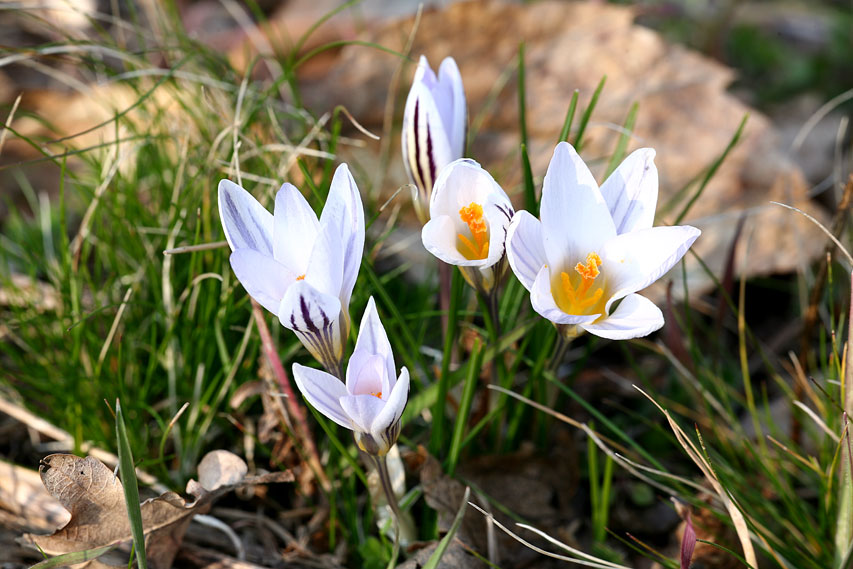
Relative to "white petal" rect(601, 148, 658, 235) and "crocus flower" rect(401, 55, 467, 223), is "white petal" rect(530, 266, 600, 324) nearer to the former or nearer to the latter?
"white petal" rect(601, 148, 658, 235)

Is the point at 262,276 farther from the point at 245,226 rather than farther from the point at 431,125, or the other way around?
the point at 431,125

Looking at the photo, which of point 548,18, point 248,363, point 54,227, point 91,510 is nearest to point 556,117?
point 548,18

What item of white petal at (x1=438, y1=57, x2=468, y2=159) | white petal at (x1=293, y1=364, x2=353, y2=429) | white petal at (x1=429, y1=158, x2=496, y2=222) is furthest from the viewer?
white petal at (x1=438, y1=57, x2=468, y2=159)

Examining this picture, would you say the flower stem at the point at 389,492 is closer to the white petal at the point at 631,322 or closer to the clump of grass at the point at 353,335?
the clump of grass at the point at 353,335

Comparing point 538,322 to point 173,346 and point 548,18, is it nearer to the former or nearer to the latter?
point 173,346

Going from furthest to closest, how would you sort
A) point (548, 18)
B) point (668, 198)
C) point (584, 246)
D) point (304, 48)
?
1. point (304, 48)
2. point (548, 18)
3. point (668, 198)
4. point (584, 246)

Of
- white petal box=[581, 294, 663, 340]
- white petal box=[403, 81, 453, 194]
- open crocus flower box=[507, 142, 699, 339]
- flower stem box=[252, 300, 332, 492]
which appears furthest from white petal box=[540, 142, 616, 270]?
flower stem box=[252, 300, 332, 492]

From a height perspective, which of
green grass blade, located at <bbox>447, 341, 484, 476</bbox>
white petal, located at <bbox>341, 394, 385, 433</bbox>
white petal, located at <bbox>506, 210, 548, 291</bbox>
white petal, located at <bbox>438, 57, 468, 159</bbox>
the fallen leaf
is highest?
white petal, located at <bbox>438, 57, 468, 159</bbox>
